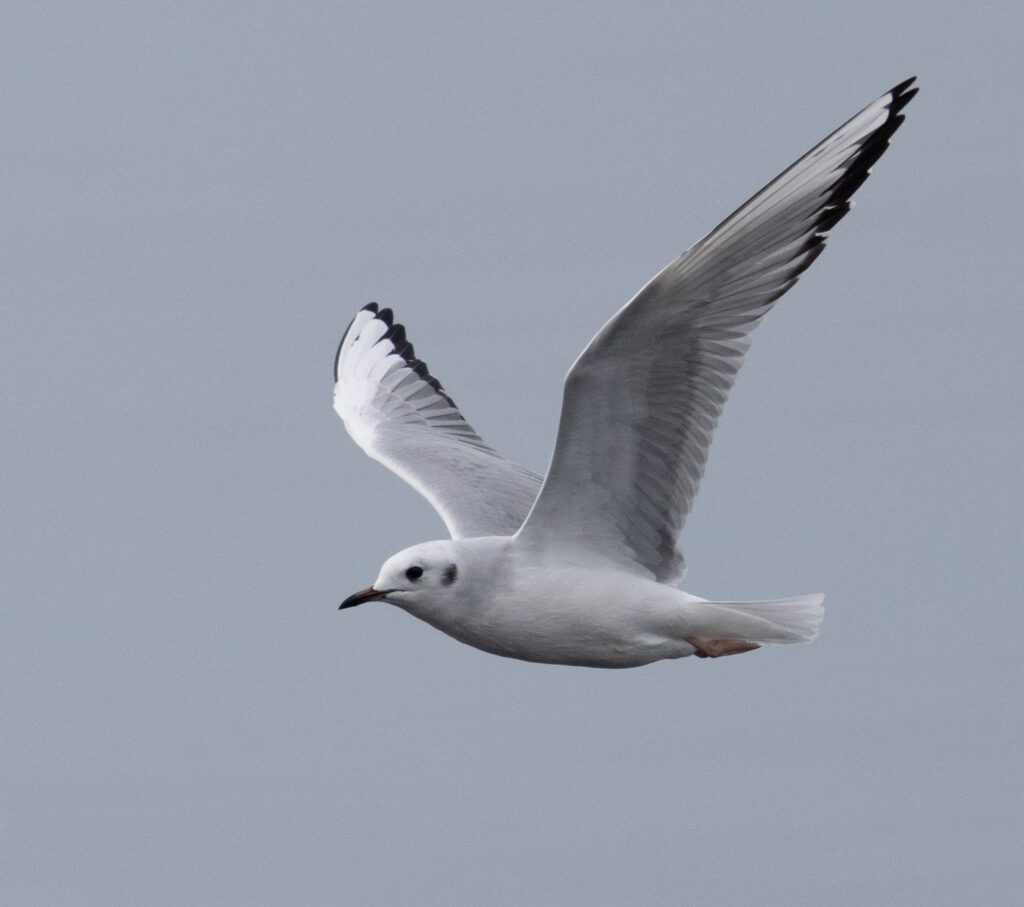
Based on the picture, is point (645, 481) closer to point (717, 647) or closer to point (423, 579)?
point (717, 647)

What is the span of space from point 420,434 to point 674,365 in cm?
337

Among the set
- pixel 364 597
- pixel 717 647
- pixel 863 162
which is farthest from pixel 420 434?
pixel 863 162

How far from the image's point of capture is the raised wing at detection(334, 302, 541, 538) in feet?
32.7

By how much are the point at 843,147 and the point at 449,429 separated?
4.34m

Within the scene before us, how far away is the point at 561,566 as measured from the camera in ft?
28.4

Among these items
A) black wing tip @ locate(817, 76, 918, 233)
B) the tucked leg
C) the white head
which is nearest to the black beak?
the white head

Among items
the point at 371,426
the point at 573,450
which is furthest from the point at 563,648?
the point at 371,426

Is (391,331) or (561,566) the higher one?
(391,331)

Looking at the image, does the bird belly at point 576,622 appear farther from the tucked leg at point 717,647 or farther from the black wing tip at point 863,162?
the black wing tip at point 863,162

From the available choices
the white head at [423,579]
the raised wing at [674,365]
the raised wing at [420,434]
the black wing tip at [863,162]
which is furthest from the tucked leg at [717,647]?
the black wing tip at [863,162]

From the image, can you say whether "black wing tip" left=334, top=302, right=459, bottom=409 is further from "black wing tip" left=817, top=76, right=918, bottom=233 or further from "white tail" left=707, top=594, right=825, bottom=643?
"black wing tip" left=817, top=76, right=918, bottom=233

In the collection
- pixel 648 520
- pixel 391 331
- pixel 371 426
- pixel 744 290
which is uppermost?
pixel 391 331

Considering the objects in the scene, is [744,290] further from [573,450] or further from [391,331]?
[391,331]

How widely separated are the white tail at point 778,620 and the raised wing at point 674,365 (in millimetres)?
451
